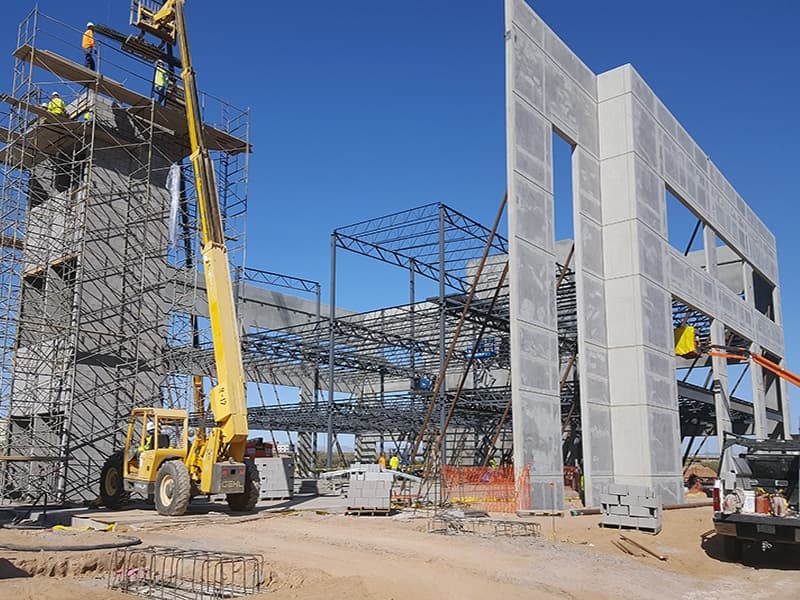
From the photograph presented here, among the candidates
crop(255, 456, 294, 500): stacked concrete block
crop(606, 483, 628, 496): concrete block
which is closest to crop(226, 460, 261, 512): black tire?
crop(255, 456, 294, 500): stacked concrete block

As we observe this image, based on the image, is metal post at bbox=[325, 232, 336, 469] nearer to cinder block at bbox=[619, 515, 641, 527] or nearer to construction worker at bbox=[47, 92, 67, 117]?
construction worker at bbox=[47, 92, 67, 117]

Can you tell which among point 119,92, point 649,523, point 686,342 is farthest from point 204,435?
point 686,342

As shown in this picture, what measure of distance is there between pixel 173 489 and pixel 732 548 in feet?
39.8

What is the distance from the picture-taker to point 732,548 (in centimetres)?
1432

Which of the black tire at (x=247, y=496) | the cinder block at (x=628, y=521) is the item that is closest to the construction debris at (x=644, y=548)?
the cinder block at (x=628, y=521)

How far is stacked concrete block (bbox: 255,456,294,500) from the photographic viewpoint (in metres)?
24.3

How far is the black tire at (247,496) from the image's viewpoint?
19.7 m

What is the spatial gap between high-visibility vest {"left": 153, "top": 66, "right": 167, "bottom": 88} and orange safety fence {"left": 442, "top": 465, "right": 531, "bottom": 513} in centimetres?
1506

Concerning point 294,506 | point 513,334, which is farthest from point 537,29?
point 294,506

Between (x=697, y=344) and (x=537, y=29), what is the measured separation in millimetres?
14674

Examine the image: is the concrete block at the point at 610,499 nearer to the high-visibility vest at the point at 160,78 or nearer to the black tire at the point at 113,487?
the black tire at the point at 113,487

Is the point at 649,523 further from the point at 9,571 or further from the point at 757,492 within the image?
the point at 9,571

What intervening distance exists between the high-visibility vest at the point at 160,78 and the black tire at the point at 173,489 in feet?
41.5


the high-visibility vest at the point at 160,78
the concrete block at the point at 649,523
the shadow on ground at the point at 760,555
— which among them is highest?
the high-visibility vest at the point at 160,78
